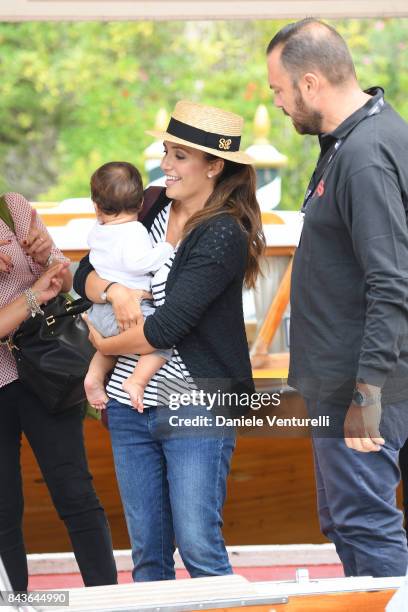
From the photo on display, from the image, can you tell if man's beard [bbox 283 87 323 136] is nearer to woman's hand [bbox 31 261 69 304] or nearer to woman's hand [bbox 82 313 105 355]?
woman's hand [bbox 82 313 105 355]

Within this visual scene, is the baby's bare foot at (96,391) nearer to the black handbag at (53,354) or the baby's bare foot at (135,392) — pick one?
the baby's bare foot at (135,392)

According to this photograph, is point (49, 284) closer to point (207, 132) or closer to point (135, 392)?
point (135, 392)

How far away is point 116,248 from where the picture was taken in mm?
2938

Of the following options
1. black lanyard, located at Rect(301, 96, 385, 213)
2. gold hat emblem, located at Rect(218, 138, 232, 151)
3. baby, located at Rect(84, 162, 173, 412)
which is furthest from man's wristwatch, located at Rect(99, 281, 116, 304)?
black lanyard, located at Rect(301, 96, 385, 213)

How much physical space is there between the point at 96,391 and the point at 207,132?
764mm

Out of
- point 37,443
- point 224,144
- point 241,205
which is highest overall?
point 224,144

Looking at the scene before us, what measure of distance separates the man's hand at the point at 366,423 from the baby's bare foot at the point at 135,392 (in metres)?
0.58

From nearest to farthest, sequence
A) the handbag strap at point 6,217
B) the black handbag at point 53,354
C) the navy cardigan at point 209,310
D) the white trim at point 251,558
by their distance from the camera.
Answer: the navy cardigan at point 209,310 < the black handbag at point 53,354 < the handbag strap at point 6,217 < the white trim at point 251,558

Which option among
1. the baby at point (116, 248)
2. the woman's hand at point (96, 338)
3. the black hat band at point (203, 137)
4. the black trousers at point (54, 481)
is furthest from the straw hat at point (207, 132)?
the black trousers at point (54, 481)

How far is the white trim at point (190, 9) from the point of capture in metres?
3.42

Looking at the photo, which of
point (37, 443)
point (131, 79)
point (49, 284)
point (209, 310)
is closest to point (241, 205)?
point (209, 310)

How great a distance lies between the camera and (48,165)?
59.2ft

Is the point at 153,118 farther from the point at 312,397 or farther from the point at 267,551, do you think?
the point at 312,397

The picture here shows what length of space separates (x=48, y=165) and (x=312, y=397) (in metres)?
15.8
